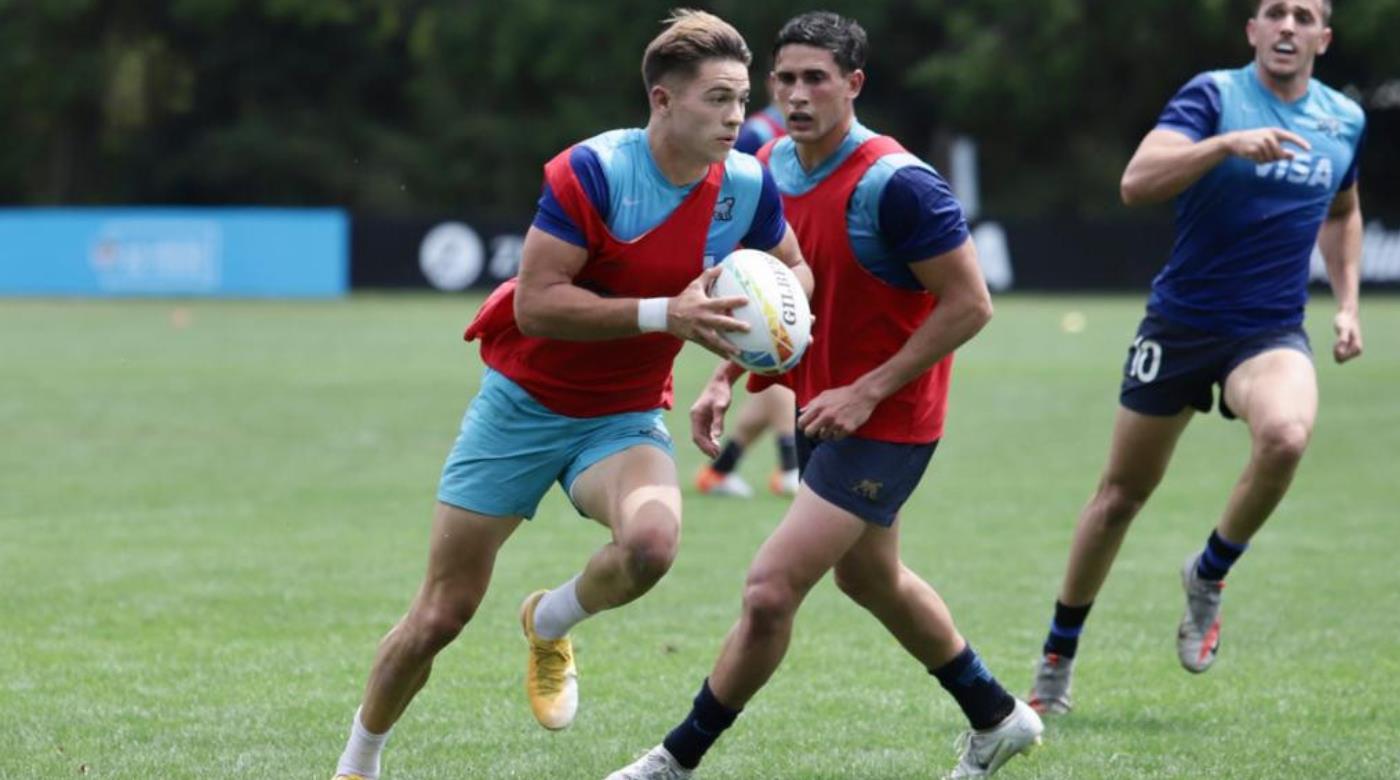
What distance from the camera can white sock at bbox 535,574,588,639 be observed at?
6.17m

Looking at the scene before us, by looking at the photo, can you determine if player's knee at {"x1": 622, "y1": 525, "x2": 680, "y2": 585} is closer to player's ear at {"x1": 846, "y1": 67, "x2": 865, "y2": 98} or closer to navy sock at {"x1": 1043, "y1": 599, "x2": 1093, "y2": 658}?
player's ear at {"x1": 846, "y1": 67, "x2": 865, "y2": 98}

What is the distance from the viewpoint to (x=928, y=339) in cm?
578

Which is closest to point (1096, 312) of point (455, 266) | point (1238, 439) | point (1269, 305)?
point (455, 266)

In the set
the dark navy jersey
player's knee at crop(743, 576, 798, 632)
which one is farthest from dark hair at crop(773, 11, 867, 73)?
the dark navy jersey

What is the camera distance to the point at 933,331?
19.0ft

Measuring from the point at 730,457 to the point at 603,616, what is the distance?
4.05 meters

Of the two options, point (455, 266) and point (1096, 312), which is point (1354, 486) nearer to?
point (1096, 312)

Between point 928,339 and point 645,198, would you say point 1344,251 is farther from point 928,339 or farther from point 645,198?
point 645,198

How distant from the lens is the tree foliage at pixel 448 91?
148ft

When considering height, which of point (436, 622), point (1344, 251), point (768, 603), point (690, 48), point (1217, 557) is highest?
point (690, 48)

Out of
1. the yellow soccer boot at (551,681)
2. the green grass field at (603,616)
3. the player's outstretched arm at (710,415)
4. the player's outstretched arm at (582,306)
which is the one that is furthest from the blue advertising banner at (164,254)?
the player's outstretched arm at (582,306)

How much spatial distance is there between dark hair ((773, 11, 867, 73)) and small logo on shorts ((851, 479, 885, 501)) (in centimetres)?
111

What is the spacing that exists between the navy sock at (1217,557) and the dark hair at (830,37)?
232cm

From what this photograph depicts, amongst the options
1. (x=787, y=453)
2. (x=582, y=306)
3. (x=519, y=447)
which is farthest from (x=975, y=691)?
(x=787, y=453)
